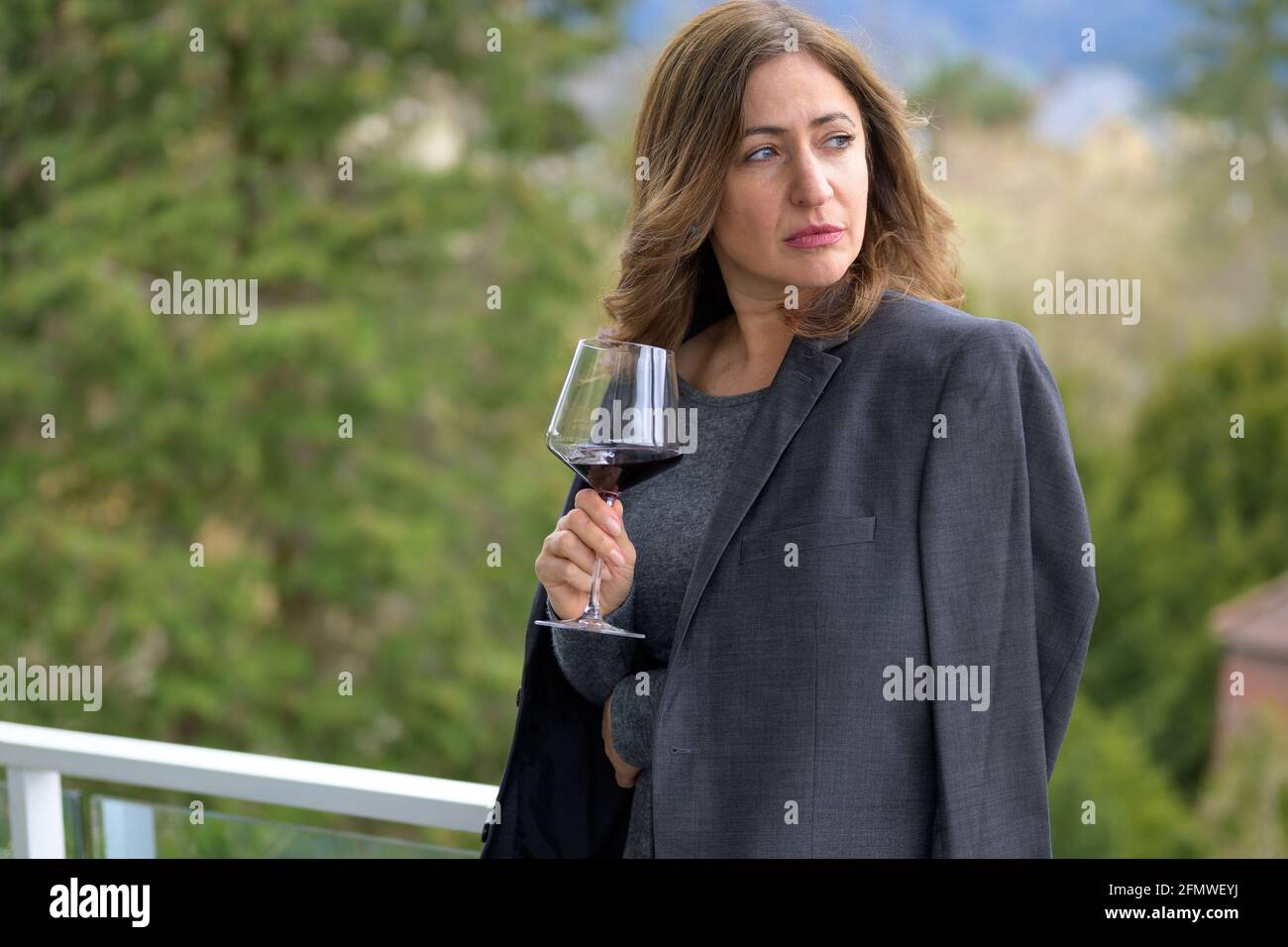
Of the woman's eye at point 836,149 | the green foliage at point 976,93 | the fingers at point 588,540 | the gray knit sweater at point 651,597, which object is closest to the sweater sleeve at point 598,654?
the gray knit sweater at point 651,597

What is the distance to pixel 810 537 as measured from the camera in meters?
1.41

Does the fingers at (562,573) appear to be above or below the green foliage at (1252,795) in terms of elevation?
above

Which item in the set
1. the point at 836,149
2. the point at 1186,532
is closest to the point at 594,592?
the point at 836,149

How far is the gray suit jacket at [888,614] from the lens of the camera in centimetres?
135

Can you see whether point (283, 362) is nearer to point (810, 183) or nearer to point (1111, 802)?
point (1111, 802)

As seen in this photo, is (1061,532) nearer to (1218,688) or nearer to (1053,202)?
(1218,688)

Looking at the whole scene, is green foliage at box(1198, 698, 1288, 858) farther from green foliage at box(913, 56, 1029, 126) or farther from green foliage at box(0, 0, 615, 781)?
green foliage at box(913, 56, 1029, 126)

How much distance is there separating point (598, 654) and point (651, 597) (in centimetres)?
10

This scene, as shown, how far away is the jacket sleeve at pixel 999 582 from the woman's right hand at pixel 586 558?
13.0 inches

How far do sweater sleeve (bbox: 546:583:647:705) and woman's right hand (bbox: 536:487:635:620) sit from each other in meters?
0.04

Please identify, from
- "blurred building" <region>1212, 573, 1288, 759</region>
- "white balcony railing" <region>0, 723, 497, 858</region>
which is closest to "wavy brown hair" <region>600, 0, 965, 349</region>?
"white balcony railing" <region>0, 723, 497, 858</region>

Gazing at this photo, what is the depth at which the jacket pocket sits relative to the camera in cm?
140

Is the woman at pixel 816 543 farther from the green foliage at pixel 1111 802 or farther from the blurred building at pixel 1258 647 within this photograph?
the blurred building at pixel 1258 647
